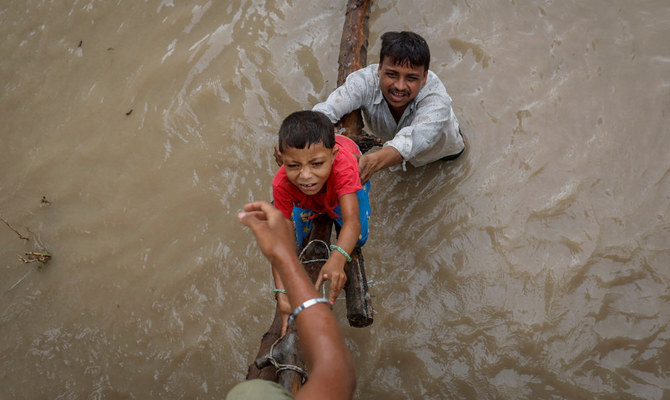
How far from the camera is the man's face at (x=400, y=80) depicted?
9.11 feet

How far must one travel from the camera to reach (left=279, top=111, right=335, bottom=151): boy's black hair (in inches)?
83.8

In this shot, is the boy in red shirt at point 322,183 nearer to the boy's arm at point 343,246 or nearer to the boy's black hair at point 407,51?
the boy's arm at point 343,246

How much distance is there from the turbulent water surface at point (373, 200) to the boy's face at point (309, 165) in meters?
1.11

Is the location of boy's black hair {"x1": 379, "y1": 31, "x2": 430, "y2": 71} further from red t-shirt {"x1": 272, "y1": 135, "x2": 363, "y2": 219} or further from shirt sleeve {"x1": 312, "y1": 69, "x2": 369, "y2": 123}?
red t-shirt {"x1": 272, "y1": 135, "x2": 363, "y2": 219}

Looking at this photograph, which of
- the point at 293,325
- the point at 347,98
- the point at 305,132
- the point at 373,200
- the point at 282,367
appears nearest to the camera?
the point at 282,367

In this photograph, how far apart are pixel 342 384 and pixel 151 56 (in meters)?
3.41

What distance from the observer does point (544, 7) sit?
395 cm

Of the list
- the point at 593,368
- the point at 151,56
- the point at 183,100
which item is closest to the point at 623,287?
the point at 593,368

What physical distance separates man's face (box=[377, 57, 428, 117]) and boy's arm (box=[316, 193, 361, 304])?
0.86 m

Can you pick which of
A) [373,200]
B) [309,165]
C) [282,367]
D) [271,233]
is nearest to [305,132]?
[309,165]

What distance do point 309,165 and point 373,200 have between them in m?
1.29

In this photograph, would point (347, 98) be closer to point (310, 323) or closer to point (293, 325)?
point (293, 325)

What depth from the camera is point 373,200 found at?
3391mm

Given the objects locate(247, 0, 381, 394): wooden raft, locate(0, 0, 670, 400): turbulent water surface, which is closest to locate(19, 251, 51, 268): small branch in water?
locate(0, 0, 670, 400): turbulent water surface
